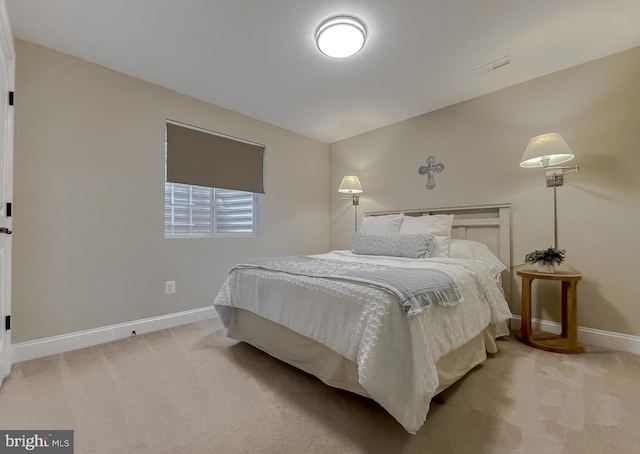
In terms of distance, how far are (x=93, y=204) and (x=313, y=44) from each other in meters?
2.18

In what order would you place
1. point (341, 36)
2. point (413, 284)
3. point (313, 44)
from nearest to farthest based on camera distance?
point (413, 284), point (341, 36), point (313, 44)

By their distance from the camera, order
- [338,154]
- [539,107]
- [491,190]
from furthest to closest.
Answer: [338,154] < [491,190] < [539,107]

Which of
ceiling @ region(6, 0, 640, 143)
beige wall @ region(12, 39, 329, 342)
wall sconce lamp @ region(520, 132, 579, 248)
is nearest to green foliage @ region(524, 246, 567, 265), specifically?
wall sconce lamp @ region(520, 132, 579, 248)

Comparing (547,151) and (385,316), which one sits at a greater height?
(547,151)

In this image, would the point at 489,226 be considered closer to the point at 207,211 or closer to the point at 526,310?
the point at 526,310

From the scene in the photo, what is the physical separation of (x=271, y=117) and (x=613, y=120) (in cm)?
319

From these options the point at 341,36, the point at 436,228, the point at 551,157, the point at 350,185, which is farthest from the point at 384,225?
the point at 341,36

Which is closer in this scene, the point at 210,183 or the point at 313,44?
the point at 313,44

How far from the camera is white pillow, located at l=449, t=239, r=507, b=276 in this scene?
7.86ft

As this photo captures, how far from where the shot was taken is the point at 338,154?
4230mm

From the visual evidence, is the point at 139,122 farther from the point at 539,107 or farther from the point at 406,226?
the point at 539,107

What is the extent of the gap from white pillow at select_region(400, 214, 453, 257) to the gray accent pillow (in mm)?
135

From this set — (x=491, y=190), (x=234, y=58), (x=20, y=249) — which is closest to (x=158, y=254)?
(x=20, y=249)

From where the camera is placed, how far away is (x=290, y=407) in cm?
144
